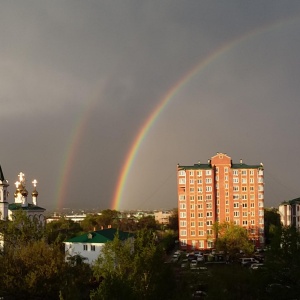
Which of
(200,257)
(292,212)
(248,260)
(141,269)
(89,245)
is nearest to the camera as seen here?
(141,269)

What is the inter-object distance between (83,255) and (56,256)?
18.1 m

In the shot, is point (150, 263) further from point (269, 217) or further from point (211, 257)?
point (269, 217)

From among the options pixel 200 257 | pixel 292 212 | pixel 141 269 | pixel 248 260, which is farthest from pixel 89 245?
pixel 292 212

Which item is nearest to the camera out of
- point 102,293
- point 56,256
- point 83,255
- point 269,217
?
point 102,293

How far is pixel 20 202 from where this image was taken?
179 ft


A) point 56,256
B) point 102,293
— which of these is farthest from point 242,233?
point 102,293

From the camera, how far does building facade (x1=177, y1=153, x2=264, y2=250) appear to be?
62.2 m

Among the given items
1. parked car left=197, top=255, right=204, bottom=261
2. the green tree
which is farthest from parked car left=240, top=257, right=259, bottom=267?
the green tree

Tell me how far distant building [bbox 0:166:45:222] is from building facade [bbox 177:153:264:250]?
2003 centimetres

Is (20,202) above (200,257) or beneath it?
above

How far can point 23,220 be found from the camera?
33.5m

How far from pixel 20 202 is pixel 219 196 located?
2746cm

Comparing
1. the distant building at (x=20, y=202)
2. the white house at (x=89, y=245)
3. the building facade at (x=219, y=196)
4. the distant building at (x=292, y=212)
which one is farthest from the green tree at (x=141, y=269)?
the distant building at (x=292, y=212)

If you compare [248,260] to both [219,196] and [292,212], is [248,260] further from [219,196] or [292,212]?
[292,212]
